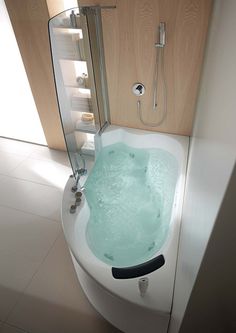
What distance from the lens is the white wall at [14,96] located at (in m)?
2.24

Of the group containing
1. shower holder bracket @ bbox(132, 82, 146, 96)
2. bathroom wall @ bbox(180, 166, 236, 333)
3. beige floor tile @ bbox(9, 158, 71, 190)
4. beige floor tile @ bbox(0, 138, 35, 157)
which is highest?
bathroom wall @ bbox(180, 166, 236, 333)

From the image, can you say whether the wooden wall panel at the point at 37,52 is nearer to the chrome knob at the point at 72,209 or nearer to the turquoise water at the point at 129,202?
the turquoise water at the point at 129,202

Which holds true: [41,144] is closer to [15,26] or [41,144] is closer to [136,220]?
[15,26]

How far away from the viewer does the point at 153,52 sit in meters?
1.87

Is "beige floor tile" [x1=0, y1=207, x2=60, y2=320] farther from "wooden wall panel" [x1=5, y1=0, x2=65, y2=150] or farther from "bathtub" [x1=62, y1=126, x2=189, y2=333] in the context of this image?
"wooden wall panel" [x1=5, y1=0, x2=65, y2=150]

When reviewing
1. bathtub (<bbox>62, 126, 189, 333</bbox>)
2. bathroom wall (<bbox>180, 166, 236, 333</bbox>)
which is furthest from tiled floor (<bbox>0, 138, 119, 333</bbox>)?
bathroom wall (<bbox>180, 166, 236, 333</bbox>)

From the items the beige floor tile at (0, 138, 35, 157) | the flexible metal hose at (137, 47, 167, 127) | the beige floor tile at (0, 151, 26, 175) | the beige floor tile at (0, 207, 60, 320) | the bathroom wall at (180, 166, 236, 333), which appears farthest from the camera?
the beige floor tile at (0, 138, 35, 157)

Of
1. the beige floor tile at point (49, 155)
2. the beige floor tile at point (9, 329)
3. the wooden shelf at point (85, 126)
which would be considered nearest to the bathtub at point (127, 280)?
the beige floor tile at point (9, 329)

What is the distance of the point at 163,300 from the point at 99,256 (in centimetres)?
44

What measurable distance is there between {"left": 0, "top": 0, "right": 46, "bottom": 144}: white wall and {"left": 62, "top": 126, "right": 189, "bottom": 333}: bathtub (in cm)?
151

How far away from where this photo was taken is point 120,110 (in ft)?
7.60

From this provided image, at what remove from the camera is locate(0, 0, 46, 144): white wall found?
2238 mm

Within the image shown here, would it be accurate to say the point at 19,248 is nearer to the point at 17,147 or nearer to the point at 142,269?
the point at 142,269

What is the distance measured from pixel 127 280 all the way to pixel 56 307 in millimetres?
658
